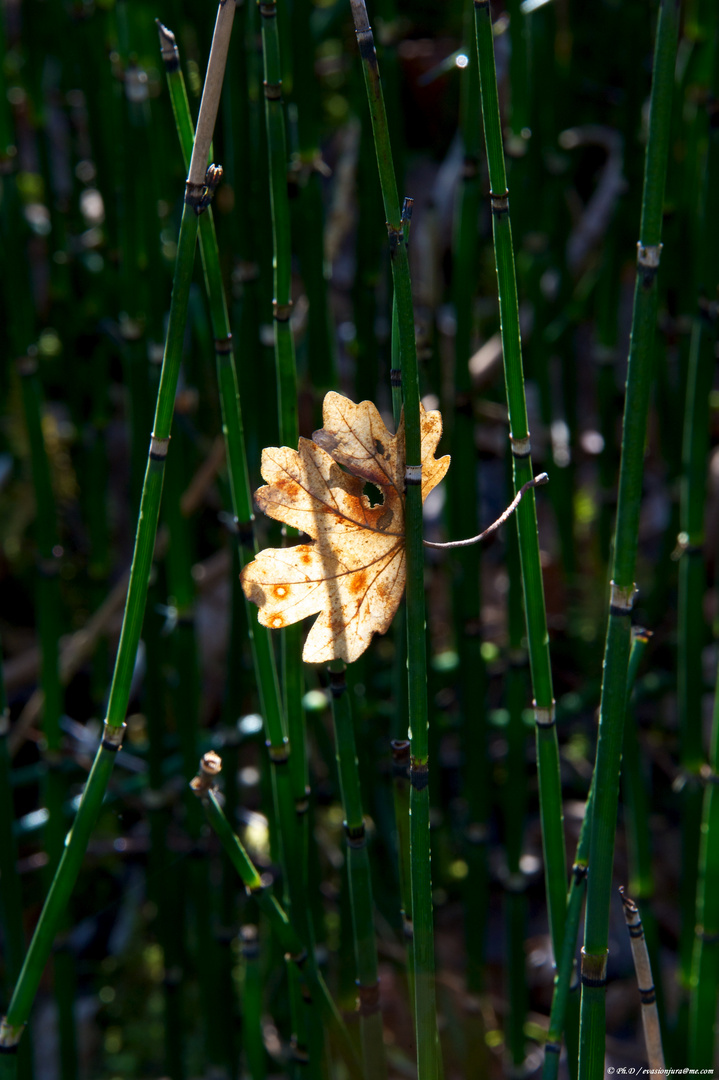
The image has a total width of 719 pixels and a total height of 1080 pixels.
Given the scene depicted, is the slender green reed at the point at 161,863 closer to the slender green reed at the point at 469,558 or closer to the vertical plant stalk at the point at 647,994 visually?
the slender green reed at the point at 469,558

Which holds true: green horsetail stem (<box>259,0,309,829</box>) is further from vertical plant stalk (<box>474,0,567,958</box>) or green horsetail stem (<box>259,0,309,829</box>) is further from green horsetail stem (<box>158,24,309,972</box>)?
vertical plant stalk (<box>474,0,567,958</box>)

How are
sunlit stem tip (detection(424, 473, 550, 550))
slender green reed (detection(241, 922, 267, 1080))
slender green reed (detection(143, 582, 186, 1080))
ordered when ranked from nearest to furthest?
1. sunlit stem tip (detection(424, 473, 550, 550))
2. slender green reed (detection(241, 922, 267, 1080))
3. slender green reed (detection(143, 582, 186, 1080))

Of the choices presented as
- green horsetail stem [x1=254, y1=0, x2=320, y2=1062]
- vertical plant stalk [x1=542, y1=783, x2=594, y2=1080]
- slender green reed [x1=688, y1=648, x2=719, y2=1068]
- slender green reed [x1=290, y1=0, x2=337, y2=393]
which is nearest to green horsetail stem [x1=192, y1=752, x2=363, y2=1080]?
green horsetail stem [x1=254, y1=0, x2=320, y2=1062]

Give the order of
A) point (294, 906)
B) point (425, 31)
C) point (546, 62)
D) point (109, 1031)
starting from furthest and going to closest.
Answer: point (425, 31), point (109, 1031), point (546, 62), point (294, 906)

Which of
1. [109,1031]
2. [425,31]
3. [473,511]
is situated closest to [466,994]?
[109,1031]

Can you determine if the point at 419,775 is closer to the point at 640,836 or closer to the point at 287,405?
the point at 287,405

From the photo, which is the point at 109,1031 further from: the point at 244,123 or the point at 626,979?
the point at 244,123
